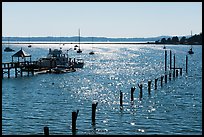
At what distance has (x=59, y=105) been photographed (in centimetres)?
3897

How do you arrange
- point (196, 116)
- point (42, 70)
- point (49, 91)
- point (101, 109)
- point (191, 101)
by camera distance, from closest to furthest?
point (196, 116)
point (101, 109)
point (191, 101)
point (49, 91)
point (42, 70)

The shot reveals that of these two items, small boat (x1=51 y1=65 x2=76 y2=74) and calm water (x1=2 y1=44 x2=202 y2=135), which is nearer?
calm water (x1=2 y1=44 x2=202 y2=135)

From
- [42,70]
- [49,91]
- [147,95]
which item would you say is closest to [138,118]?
[147,95]

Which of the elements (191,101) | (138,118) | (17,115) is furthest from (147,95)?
(17,115)

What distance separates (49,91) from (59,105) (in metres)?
13.0

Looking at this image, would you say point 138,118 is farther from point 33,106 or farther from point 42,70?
point 42,70

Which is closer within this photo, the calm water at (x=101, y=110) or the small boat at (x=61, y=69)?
the calm water at (x=101, y=110)

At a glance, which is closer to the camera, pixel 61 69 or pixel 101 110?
pixel 101 110

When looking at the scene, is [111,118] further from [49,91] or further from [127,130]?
[49,91]

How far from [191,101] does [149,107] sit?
21.5 feet

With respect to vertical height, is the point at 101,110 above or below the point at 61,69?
below

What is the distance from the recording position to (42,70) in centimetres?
7869

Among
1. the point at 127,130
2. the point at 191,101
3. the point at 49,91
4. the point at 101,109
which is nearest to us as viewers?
the point at 127,130

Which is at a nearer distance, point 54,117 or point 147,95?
point 54,117
